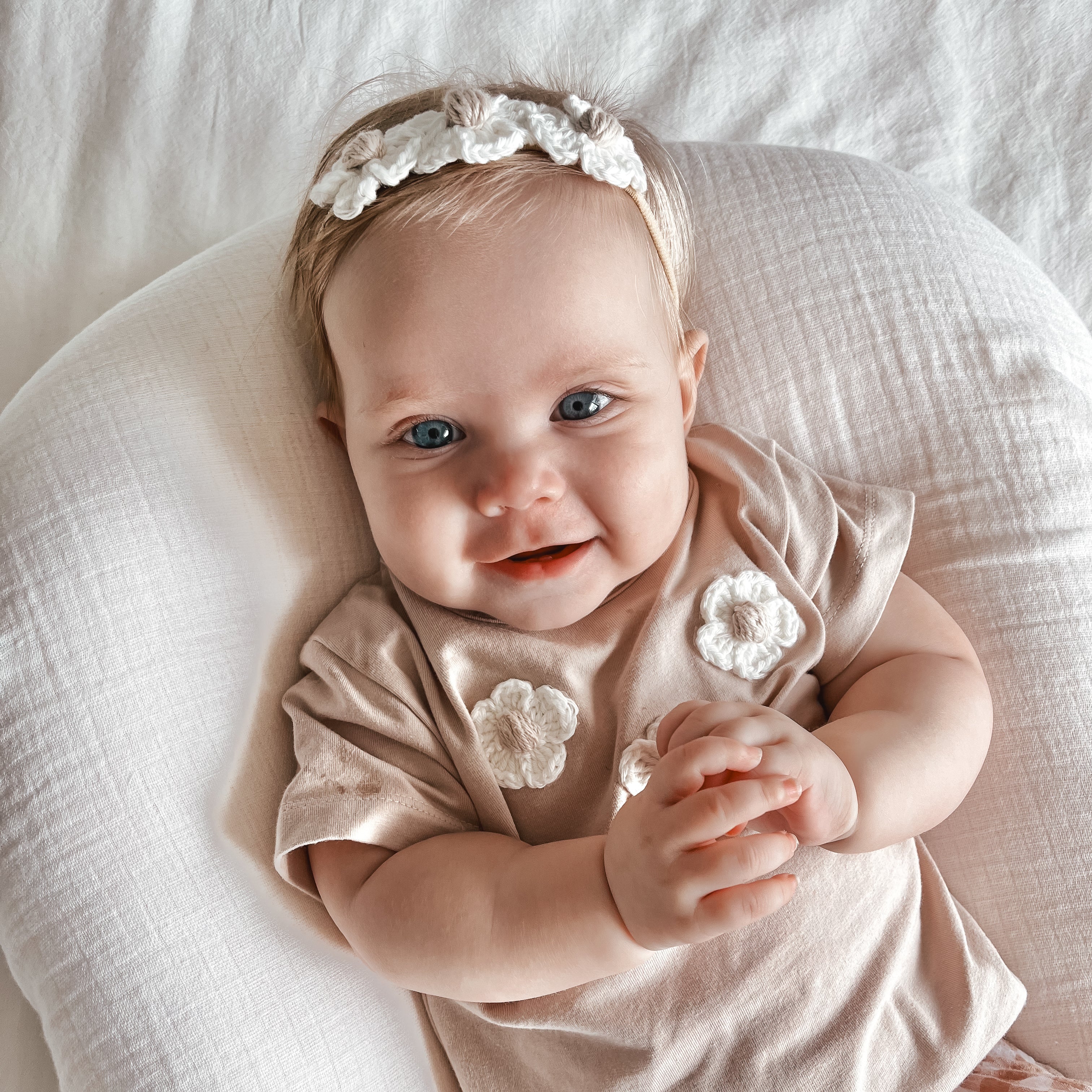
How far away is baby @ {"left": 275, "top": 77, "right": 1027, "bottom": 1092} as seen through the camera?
0.92 metres

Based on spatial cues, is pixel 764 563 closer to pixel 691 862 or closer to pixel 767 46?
pixel 691 862

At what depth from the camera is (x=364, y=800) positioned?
3.14 ft

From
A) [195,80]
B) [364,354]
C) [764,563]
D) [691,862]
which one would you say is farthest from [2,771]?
[195,80]

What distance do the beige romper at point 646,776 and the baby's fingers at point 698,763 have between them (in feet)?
0.60

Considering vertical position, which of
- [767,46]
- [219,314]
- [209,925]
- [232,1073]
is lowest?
[232,1073]

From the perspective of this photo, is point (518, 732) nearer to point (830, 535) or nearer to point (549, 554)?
point (549, 554)

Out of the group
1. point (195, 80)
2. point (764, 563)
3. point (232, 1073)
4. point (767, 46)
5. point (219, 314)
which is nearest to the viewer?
point (232, 1073)

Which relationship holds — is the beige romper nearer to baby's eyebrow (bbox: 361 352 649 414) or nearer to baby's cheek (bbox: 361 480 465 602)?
baby's cheek (bbox: 361 480 465 602)

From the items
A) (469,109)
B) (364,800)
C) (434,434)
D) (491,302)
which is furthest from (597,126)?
(364,800)

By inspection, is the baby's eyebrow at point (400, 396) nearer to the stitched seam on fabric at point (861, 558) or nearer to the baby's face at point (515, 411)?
the baby's face at point (515, 411)

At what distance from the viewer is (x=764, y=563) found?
1.04m

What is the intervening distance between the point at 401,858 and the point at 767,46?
1386 millimetres

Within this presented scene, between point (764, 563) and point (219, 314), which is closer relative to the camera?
point (764, 563)

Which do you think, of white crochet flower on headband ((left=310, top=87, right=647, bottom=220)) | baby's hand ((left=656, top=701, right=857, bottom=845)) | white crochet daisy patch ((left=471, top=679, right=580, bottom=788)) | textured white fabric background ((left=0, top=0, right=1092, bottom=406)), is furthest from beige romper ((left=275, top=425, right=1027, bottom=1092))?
textured white fabric background ((left=0, top=0, right=1092, bottom=406))
